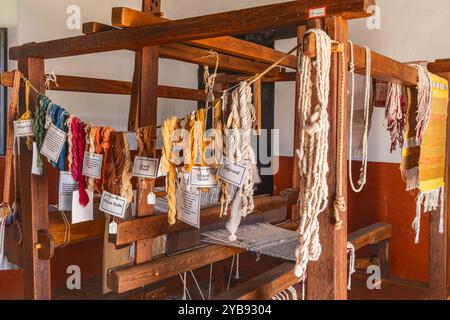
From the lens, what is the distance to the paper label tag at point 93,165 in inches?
68.4

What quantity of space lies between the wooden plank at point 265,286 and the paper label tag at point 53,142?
0.79 metres

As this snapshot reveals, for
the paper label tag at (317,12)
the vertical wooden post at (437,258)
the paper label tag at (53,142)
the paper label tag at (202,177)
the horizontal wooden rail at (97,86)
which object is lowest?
the vertical wooden post at (437,258)

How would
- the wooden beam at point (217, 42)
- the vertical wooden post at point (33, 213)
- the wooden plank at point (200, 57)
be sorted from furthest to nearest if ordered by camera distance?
the wooden plank at point (200, 57)
the vertical wooden post at point (33, 213)
the wooden beam at point (217, 42)

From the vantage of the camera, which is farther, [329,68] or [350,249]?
[350,249]

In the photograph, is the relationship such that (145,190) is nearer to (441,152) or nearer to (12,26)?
(441,152)

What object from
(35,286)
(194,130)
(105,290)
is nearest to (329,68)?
(194,130)

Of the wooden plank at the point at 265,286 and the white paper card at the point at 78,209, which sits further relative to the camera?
the white paper card at the point at 78,209

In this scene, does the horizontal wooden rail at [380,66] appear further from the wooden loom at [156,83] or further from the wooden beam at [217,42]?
the wooden beam at [217,42]

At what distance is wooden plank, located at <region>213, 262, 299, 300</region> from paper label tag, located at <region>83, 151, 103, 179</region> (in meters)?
0.60

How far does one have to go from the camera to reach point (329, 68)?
48.6 inches

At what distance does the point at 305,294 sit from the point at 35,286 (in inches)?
47.1

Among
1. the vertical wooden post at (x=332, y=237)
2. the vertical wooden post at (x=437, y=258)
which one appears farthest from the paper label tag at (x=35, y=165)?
the vertical wooden post at (x=437, y=258)

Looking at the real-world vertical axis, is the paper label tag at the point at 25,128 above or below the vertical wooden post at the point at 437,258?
above

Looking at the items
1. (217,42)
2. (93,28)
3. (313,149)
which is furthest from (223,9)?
(313,149)
